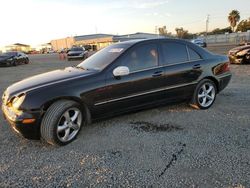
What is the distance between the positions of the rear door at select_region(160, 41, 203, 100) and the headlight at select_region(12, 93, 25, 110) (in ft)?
8.37

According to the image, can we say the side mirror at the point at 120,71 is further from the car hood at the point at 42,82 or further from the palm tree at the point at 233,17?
the palm tree at the point at 233,17

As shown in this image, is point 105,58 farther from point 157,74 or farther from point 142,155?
point 142,155

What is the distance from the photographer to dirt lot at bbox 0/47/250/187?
2.85 meters

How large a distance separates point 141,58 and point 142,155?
74.1 inches

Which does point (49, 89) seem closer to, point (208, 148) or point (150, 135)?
point (150, 135)

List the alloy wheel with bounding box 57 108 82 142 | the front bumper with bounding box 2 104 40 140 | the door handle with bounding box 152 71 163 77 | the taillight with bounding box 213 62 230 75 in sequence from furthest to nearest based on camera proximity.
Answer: the taillight with bounding box 213 62 230 75, the door handle with bounding box 152 71 163 77, the alloy wheel with bounding box 57 108 82 142, the front bumper with bounding box 2 104 40 140

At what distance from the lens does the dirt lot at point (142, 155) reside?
285 cm

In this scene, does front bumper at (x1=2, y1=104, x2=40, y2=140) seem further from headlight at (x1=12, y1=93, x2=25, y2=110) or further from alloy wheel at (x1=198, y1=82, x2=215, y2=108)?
alloy wheel at (x1=198, y1=82, x2=215, y2=108)

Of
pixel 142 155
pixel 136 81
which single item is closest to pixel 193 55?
pixel 136 81

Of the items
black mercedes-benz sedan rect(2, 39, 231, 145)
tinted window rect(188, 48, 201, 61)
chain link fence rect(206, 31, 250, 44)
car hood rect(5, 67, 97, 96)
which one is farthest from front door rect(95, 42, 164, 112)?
chain link fence rect(206, 31, 250, 44)

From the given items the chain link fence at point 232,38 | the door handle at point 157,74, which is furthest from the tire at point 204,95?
the chain link fence at point 232,38

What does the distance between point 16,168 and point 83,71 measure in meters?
1.93

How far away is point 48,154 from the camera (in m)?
3.53

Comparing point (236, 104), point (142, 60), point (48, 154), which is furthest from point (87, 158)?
point (236, 104)
